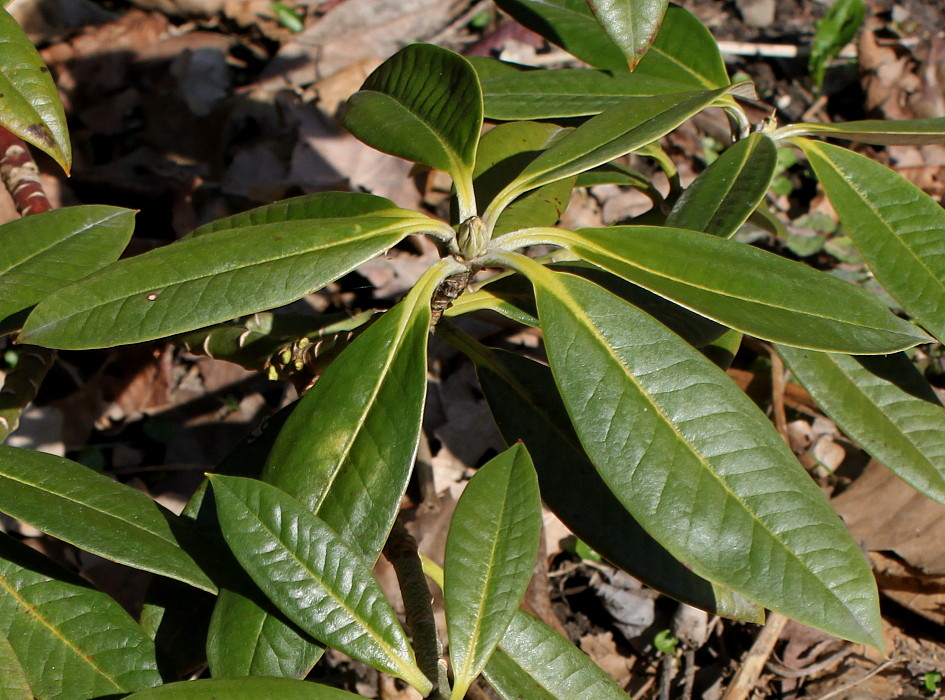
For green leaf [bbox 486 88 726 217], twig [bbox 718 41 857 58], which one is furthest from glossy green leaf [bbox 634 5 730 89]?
twig [bbox 718 41 857 58]

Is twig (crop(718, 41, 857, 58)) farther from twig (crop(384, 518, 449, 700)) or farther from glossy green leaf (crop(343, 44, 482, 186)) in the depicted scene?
twig (crop(384, 518, 449, 700))

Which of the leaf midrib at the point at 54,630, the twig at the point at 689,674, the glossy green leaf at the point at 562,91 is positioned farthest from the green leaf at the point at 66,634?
the twig at the point at 689,674

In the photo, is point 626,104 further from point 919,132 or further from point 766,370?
point 766,370

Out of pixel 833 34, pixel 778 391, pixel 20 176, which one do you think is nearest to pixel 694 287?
pixel 778 391

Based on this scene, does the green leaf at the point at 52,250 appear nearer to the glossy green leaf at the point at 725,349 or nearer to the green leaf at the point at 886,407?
the glossy green leaf at the point at 725,349

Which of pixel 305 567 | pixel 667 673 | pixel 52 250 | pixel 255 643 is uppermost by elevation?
pixel 52 250

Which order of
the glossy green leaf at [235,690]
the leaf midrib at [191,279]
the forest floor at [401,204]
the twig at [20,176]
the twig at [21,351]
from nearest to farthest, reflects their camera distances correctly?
the glossy green leaf at [235,690]
the leaf midrib at [191,279]
the twig at [21,351]
the twig at [20,176]
the forest floor at [401,204]

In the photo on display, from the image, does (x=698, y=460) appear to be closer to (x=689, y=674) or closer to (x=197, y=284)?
(x=197, y=284)
